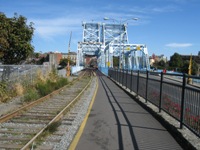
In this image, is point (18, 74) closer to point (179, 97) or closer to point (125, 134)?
point (125, 134)

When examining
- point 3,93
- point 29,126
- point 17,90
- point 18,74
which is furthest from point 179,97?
point 18,74

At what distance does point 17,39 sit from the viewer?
23672 millimetres

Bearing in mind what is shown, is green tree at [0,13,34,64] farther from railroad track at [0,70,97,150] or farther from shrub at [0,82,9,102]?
railroad track at [0,70,97,150]

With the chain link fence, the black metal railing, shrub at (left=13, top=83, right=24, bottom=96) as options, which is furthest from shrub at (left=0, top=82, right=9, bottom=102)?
the black metal railing

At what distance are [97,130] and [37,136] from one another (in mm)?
1954

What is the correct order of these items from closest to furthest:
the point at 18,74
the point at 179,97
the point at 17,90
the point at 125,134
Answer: the point at 125,134 < the point at 179,97 < the point at 17,90 < the point at 18,74

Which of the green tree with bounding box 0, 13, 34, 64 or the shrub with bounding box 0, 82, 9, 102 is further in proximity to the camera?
the green tree with bounding box 0, 13, 34, 64

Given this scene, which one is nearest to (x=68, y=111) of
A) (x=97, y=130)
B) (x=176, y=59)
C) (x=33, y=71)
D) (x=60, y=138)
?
(x=97, y=130)

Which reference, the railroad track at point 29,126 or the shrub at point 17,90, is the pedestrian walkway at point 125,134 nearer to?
the railroad track at point 29,126

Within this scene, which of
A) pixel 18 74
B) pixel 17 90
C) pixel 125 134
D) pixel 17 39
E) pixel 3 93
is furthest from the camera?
pixel 17 39

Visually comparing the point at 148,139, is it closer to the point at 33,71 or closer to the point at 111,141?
the point at 111,141

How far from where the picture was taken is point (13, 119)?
10.8 metres

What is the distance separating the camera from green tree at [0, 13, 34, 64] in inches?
917

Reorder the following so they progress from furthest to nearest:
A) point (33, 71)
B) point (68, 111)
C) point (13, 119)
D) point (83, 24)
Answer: point (83, 24) → point (33, 71) → point (68, 111) → point (13, 119)
